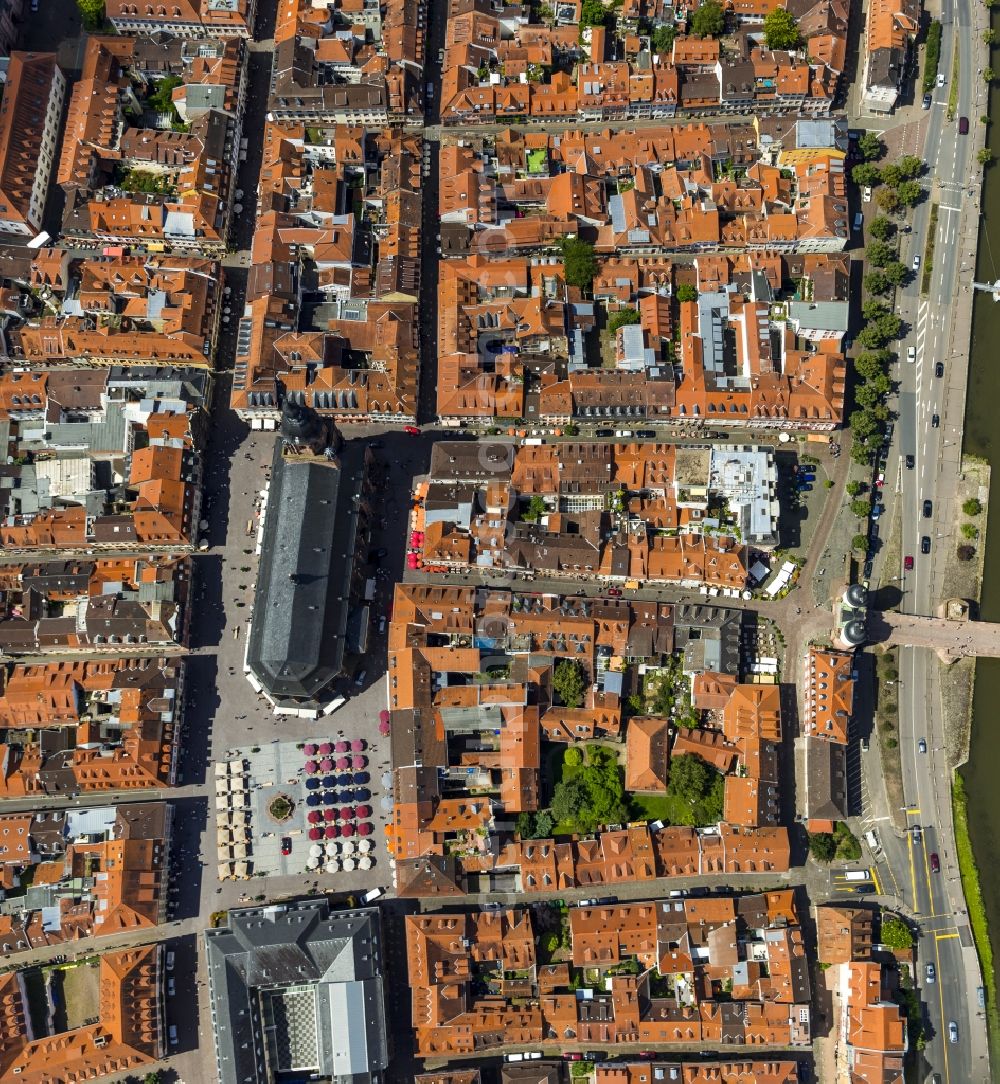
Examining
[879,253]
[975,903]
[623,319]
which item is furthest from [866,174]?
[975,903]

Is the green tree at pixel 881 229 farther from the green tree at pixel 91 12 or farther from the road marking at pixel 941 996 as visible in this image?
the green tree at pixel 91 12

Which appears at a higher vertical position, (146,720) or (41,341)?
(41,341)

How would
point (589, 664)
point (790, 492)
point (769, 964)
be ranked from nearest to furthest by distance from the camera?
point (769, 964) < point (589, 664) < point (790, 492)

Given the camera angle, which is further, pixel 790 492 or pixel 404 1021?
pixel 790 492

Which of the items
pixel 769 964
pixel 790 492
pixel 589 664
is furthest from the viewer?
pixel 790 492

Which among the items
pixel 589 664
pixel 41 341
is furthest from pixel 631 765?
pixel 41 341

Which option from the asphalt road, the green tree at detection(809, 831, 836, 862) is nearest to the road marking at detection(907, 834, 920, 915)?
the asphalt road

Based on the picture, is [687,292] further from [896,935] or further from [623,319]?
[896,935]

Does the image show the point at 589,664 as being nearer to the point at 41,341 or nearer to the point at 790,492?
the point at 790,492
